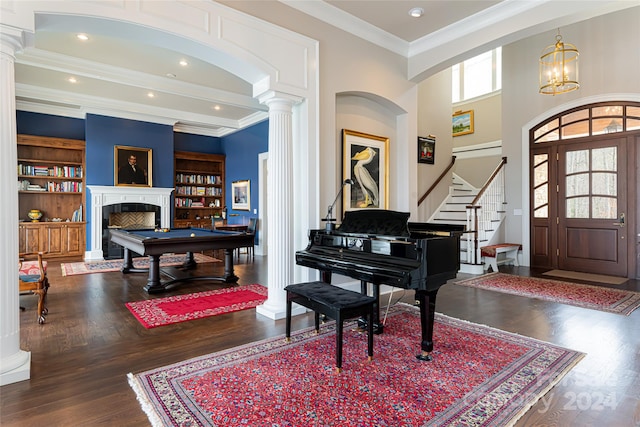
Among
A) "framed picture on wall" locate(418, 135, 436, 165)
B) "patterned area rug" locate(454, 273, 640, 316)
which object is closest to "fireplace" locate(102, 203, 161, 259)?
"framed picture on wall" locate(418, 135, 436, 165)

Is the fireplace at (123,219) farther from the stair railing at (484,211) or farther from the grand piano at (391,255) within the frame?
the stair railing at (484,211)

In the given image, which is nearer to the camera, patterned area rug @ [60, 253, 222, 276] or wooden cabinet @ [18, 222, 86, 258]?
patterned area rug @ [60, 253, 222, 276]

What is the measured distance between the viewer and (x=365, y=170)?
16.1ft

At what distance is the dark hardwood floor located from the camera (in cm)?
203

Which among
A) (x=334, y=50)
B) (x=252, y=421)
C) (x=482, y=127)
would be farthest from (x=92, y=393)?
(x=482, y=127)

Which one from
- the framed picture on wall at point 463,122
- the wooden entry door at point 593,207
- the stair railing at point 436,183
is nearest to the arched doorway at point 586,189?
the wooden entry door at point 593,207

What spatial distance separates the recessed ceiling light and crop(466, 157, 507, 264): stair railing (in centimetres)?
346

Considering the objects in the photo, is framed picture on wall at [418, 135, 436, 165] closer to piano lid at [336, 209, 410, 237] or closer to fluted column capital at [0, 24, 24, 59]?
piano lid at [336, 209, 410, 237]

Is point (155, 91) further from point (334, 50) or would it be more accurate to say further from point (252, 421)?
point (252, 421)

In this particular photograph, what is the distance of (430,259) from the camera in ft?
8.64

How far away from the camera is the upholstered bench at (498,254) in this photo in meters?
6.44

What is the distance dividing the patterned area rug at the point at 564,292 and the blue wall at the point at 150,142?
19.6 feet

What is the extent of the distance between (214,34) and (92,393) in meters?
3.19

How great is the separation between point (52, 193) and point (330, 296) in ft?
27.4
